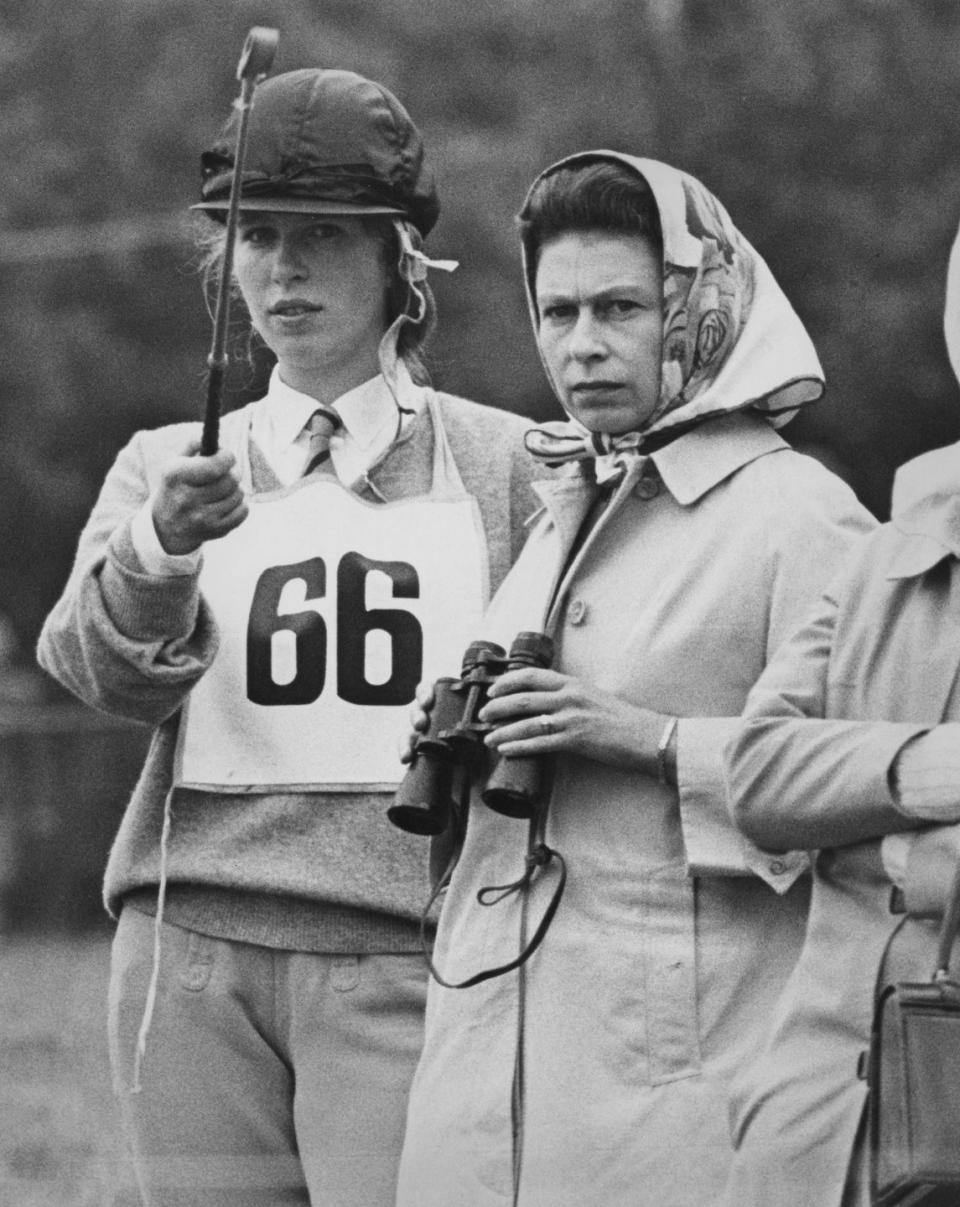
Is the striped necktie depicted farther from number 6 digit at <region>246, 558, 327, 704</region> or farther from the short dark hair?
the short dark hair

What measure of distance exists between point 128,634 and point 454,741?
1.82 feet

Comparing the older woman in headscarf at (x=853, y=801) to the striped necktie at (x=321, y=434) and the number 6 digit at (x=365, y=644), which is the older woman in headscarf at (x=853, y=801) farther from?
the striped necktie at (x=321, y=434)

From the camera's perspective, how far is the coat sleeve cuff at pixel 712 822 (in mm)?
3045

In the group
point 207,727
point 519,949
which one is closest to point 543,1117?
point 519,949

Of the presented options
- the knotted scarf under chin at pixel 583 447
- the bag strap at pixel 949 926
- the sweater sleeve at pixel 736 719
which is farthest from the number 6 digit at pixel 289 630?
the bag strap at pixel 949 926

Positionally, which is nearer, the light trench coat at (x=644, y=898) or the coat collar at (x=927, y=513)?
the coat collar at (x=927, y=513)

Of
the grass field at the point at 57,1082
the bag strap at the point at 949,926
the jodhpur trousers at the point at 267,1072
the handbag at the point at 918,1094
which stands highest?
the bag strap at the point at 949,926

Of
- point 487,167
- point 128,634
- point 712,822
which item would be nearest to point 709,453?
point 712,822

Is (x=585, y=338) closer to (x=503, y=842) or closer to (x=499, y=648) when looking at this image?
(x=499, y=648)

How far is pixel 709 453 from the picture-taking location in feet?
10.9

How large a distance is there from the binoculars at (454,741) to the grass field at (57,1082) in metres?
0.94

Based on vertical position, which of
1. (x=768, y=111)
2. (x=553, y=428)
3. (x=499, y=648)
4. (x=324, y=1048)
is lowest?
(x=324, y=1048)

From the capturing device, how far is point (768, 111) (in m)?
13.3

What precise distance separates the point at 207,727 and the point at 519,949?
70 cm
